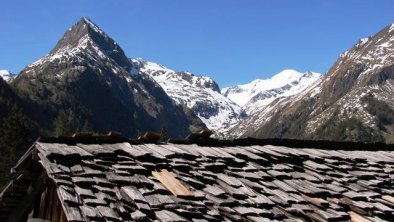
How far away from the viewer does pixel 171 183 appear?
9414 mm

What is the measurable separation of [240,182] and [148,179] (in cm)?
193

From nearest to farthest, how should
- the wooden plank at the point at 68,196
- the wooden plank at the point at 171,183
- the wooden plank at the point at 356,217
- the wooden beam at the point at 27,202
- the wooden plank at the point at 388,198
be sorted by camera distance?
the wooden plank at the point at 68,196
the wooden plank at the point at 171,183
the wooden plank at the point at 356,217
the wooden beam at the point at 27,202
the wooden plank at the point at 388,198

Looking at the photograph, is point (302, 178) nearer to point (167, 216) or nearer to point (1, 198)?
point (167, 216)

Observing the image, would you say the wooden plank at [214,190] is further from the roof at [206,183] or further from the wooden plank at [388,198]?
the wooden plank at [388,198]

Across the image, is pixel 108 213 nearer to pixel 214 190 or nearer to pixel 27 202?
pixel 214 190

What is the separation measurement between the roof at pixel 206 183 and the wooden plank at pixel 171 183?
0.06ft

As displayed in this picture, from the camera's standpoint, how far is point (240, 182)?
1027cm

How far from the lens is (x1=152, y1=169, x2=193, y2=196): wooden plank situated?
9.09 meters

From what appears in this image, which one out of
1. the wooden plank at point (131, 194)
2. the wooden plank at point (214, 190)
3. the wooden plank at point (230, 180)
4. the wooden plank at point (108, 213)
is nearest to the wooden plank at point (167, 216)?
the wooden plank at point (131, 194)

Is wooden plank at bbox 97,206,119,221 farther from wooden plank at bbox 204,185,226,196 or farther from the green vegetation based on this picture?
the green vegetation

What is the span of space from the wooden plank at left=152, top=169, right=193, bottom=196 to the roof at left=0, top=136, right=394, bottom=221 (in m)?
0.02

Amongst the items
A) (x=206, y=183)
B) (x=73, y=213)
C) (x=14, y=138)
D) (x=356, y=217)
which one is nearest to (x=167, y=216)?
(x=73, y=213)

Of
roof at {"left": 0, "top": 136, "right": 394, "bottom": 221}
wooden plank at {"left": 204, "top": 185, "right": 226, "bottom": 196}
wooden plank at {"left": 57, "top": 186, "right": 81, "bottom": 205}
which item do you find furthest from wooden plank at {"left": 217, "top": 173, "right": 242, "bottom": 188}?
wooden plank at {"left": 57, "top": 186, "right": 81, "bottom": 205}

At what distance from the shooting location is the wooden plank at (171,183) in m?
9.09
